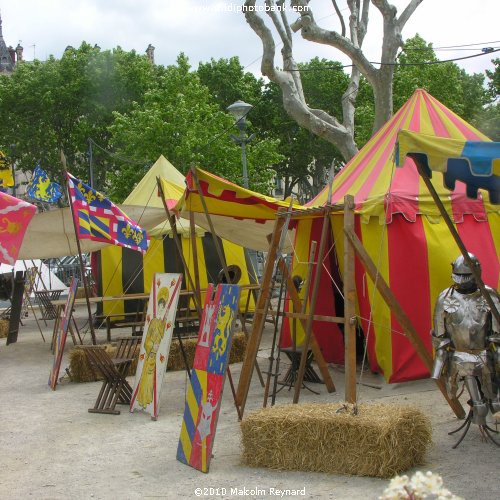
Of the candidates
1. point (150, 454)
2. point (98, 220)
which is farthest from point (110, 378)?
point (98, 220)

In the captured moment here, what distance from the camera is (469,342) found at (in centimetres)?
602

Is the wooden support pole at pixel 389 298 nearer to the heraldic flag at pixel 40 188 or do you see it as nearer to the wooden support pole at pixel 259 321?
the wooden support pole at pixel 259 321

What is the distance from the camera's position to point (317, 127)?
567 inches

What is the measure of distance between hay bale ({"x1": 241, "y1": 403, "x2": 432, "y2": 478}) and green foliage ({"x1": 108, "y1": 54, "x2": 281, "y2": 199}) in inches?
784

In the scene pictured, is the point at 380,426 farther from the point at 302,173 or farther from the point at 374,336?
the point at 302,173

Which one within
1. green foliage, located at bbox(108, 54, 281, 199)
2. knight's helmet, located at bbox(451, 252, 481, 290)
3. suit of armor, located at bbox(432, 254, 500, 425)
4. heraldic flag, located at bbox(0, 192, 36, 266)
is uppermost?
green foliage, located at bbox(108, 54, 281, 199)

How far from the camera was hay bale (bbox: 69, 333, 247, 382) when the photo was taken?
400 inches

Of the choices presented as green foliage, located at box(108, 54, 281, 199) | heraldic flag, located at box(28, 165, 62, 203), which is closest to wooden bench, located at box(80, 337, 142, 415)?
heraldic flag, located at box(28, 165, 62, 203)

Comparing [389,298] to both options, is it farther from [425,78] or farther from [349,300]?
[425,78]

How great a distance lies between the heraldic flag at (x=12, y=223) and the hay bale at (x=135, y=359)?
4.91 ft

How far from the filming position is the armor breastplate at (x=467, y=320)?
19.7 feet

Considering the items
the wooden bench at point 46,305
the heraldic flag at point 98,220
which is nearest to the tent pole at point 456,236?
the heraldic flag at point 98,220

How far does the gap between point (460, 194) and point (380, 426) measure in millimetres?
4348

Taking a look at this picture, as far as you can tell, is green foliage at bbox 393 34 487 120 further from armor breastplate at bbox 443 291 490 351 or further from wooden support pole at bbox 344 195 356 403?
armor breastplate at bbox 443 291 490 351
